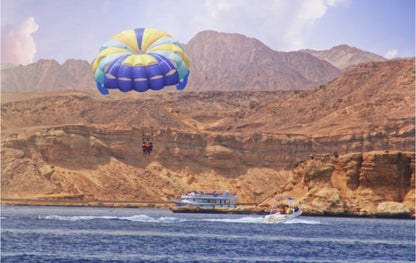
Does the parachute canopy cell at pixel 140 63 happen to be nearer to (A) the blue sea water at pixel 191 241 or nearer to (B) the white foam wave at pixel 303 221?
(A) the blue sea water at pixel 191 241

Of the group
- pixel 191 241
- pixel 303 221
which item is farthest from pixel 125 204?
pixel 191 241

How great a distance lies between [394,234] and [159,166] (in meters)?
64.3

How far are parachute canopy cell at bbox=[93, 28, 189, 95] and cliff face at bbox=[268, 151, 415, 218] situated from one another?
31.8 meters

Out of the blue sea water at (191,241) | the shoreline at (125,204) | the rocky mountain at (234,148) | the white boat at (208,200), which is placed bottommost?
the blue sea water at (191,241)

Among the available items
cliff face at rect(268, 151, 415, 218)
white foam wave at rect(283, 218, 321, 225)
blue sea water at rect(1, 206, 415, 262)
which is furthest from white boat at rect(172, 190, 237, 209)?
blue sea water at rect(1, 206, 415, 262)

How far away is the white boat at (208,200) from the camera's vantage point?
329ft

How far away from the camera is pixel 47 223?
190ft

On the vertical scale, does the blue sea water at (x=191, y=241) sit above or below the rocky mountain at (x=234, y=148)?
below

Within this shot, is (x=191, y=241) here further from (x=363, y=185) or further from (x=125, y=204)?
(x=125, y=204)

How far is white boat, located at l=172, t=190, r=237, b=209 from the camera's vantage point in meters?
100

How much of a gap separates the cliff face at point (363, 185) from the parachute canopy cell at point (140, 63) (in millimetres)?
31809

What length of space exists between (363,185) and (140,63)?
38856 millimetres

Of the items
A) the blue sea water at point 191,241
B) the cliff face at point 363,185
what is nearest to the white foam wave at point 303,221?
the blue sea water at point 191,241

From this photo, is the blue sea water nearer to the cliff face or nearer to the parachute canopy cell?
the cliff face
